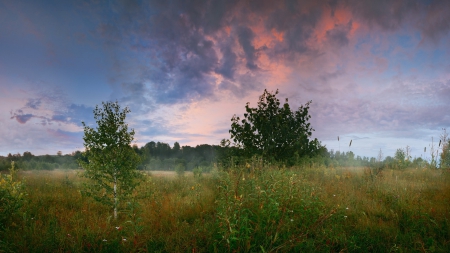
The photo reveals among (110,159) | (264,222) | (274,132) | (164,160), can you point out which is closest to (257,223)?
(264,222)

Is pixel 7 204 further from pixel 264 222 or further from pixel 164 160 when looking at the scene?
pixel 164 160

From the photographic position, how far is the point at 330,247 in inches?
153

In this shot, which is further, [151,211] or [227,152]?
[227,152]

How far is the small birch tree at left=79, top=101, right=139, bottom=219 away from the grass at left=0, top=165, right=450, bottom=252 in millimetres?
539

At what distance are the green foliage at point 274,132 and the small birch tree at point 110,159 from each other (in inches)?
278

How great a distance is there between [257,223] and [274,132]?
8.47 meters

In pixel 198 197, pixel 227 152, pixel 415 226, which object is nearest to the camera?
pixel 415 226

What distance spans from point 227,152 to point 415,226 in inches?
349

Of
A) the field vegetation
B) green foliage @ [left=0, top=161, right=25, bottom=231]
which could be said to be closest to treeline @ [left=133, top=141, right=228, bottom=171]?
the field vegetation

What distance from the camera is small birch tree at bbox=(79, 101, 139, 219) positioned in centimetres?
570

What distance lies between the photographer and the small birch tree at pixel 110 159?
5.70m

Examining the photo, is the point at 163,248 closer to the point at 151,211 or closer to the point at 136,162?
the point at 151,211

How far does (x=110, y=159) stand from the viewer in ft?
19.2

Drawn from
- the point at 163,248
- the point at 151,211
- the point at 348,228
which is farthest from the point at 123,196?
the point at 348,228
